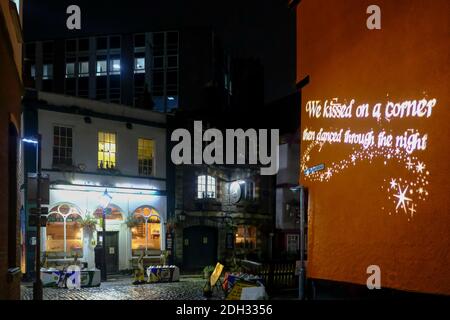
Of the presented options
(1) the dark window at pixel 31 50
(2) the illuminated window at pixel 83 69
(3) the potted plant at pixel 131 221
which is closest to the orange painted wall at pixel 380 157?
(3) the potted plant at pixel 131 221

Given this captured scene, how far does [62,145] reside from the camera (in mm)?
23734

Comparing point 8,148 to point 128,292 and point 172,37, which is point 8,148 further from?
point 172,37

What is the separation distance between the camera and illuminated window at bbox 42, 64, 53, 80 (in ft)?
156

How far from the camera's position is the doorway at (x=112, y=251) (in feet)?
80.6

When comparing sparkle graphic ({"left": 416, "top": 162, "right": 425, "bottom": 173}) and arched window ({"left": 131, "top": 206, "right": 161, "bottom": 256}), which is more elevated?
sparkle graphic ({"left": 416, "top": 162, "right": 425, "bottom": 173})

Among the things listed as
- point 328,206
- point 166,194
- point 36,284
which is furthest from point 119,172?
point 328,206

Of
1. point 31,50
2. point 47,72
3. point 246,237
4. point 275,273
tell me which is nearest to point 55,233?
point 275,273

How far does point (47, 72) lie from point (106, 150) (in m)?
26.0

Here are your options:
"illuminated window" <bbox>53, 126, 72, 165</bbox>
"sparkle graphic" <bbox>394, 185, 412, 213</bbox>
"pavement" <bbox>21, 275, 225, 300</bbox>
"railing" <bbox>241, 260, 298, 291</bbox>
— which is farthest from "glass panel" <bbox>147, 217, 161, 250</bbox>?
"sparkle graphic" <bbox>394, 185, 412, 213</bbox>

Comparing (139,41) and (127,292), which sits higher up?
(139,41)

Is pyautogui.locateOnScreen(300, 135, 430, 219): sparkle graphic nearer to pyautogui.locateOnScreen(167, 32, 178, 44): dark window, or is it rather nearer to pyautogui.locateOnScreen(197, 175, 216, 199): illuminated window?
pyautogui.locateOnScreen(197, 175, 216, 199): illuminated window

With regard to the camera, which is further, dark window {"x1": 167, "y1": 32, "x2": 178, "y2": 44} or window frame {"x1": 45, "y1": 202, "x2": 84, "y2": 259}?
dark window {"x1": 167, "y1": 32, "x2": 178, "y2": 44}

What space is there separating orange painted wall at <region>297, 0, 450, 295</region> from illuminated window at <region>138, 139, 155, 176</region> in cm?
1409

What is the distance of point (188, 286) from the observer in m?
19.8
